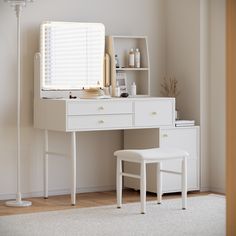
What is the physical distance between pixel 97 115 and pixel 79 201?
2.60ft

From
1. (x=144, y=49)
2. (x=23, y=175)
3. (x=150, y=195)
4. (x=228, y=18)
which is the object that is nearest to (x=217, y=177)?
(x=150, y=195)

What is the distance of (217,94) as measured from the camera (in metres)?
6.43

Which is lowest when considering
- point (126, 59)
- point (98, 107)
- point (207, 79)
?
point (98, 107)

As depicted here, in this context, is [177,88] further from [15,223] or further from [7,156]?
[15,223]

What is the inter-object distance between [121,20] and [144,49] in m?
0.36

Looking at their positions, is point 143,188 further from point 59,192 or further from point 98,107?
point 59,192

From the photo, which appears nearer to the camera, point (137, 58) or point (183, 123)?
point (183, 123)

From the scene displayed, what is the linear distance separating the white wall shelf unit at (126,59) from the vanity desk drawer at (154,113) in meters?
0.51

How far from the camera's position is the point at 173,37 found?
22.3 ft

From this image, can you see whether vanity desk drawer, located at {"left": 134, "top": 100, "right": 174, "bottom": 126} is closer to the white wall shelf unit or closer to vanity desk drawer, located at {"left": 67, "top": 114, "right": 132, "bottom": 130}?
vanity desk drawer, located at {"left": 67, "top": 114, "right": 132, "bottom": 130}

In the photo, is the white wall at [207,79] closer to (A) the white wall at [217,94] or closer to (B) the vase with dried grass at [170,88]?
(A) the white wall at [217,94]

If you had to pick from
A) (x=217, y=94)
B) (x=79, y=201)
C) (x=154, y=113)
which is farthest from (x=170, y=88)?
(x=79, y=201)

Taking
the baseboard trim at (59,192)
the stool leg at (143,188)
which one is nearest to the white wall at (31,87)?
the baseboard trim at (59,192)

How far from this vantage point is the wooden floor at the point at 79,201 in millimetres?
5551
